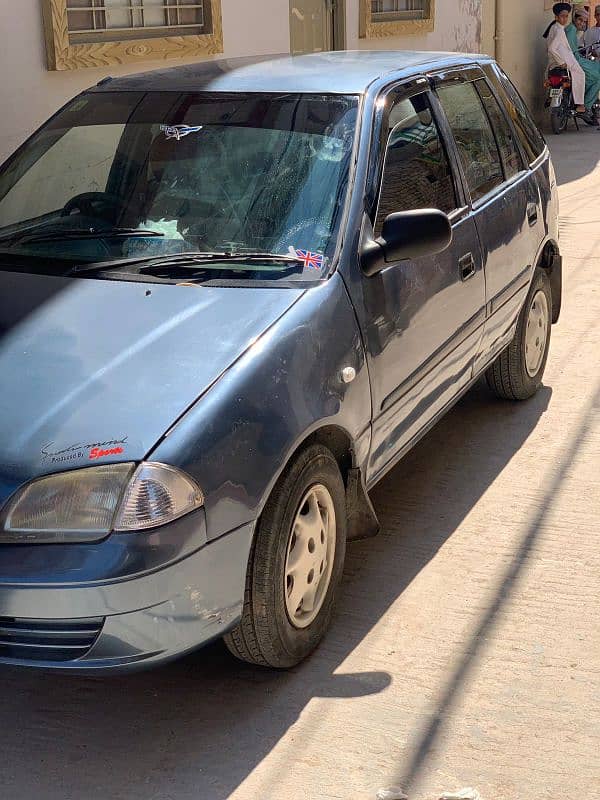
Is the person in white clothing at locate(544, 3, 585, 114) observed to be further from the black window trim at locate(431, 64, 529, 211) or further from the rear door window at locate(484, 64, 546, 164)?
the black window trim at locate(431, 64, 529, 211)

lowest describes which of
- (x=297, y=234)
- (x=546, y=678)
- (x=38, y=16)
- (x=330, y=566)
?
(x=546, y=678)

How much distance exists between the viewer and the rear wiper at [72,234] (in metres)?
4.14

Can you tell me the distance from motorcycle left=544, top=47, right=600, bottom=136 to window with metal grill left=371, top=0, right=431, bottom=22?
3799 mm

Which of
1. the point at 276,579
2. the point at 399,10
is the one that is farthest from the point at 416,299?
the point at 399,10

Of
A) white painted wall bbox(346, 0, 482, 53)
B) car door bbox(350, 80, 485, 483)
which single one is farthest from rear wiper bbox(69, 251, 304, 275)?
white painted wall bbox(346, 0, 482, 53)

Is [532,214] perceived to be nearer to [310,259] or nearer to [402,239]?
[402,239]

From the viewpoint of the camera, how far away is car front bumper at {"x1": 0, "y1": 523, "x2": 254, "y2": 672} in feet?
9.81

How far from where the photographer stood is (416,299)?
4266 millimetres

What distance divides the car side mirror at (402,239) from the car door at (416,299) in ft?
0.22

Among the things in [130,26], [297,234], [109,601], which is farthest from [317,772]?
[130,26]

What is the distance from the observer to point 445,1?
15000 mm

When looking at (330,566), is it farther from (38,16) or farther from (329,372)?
(38,16)

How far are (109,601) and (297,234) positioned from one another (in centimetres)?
152

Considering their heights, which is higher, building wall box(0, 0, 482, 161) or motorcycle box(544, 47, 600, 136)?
building wall box(0, 0, 482, 161)
